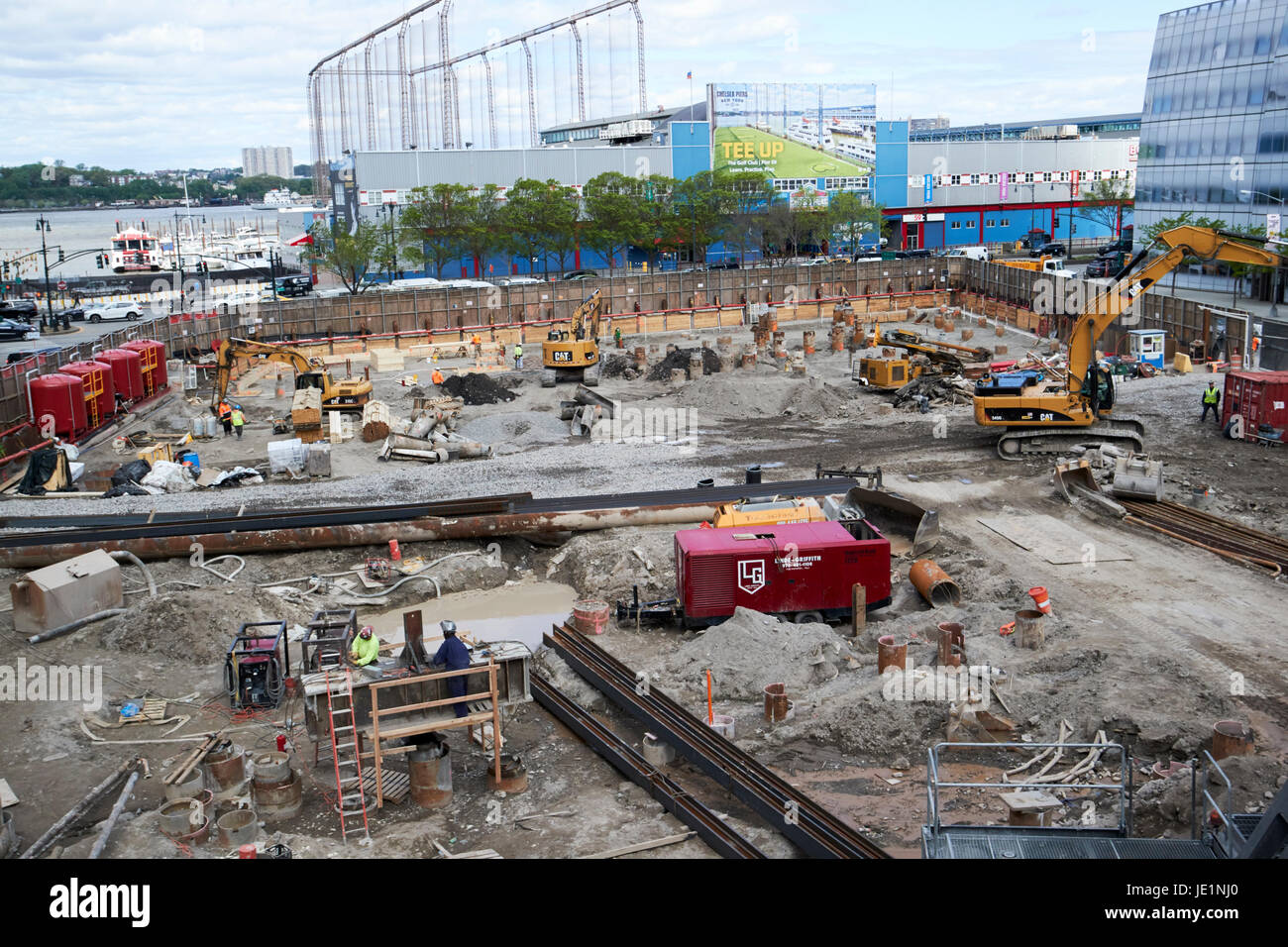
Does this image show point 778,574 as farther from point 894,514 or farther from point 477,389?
point 477,389

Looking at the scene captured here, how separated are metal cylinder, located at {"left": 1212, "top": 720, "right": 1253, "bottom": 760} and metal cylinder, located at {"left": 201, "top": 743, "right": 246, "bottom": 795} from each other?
11.6m

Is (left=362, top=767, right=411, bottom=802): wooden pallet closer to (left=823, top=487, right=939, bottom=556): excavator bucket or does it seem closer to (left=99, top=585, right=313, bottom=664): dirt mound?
(left=99, top=585, right=313, bottom=664): dirt mound

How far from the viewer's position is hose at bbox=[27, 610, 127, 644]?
1911 centimetres

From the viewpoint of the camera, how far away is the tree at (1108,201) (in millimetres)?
94375

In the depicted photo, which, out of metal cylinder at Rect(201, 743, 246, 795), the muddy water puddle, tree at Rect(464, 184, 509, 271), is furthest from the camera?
tree at Rect(464, 184, 509, 271)

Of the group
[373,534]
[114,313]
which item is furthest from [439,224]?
[373,534]

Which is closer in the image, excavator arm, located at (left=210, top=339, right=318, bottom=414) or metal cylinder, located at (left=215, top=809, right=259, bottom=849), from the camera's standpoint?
metal cylinder, located at (left=215, top=809, right=259, bottom=849)

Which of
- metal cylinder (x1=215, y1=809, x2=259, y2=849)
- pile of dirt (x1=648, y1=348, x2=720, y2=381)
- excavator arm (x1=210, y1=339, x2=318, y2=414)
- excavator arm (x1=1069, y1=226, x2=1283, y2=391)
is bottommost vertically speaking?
metal cylinder (x1=215, y1=809, x2=259, y2=849)

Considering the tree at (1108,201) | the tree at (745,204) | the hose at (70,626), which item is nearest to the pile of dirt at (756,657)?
the hose at (70,626)

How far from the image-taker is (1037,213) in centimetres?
9825

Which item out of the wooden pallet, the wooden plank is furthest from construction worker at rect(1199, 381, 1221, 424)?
the wooden pallet
